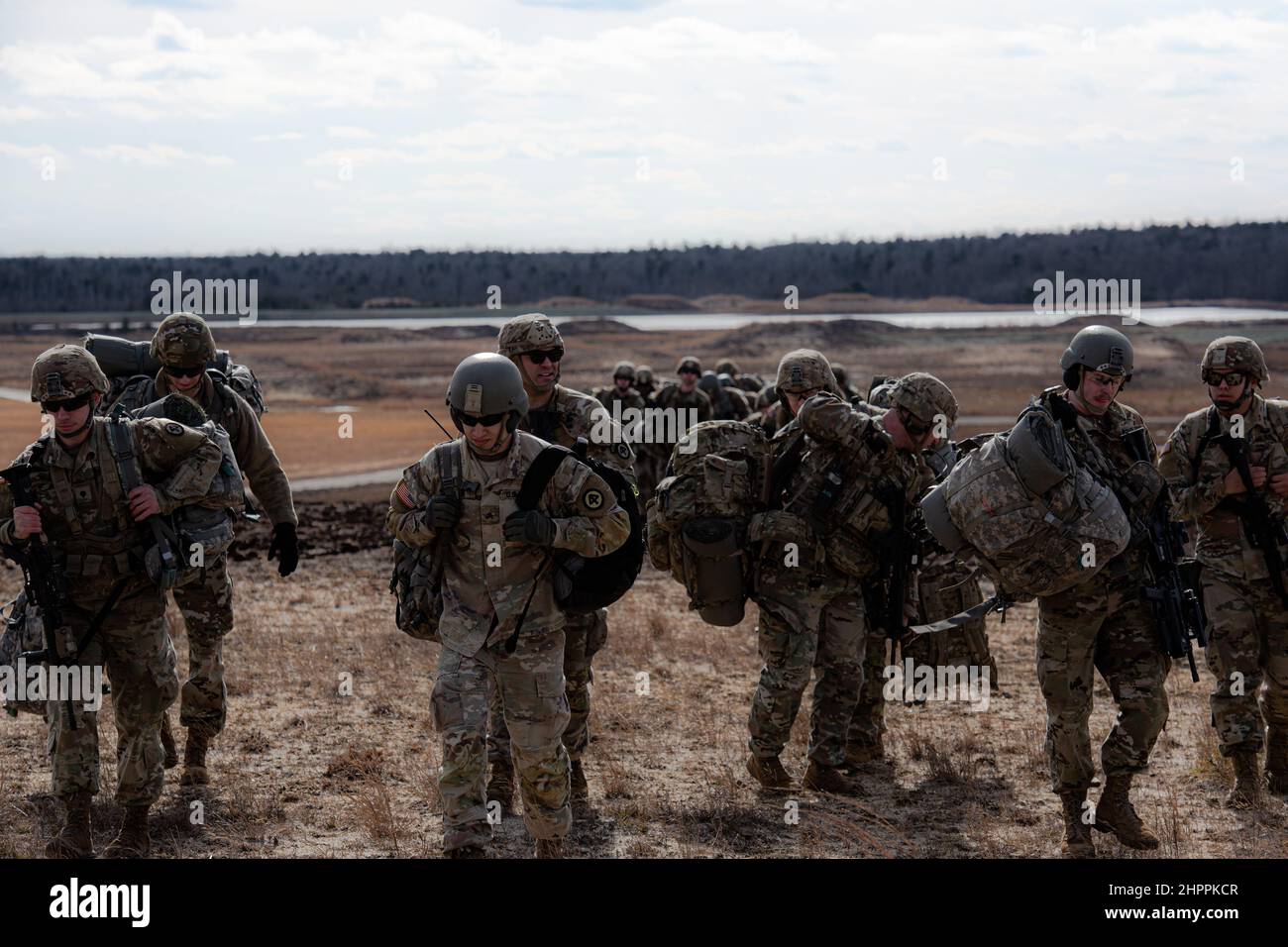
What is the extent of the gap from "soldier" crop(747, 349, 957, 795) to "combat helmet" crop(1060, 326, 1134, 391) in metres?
1.05

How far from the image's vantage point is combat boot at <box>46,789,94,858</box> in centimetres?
669

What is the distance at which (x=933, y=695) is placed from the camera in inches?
364

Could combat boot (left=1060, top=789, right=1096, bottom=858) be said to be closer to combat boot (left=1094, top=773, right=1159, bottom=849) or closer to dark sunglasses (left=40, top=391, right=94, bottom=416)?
combat boot (left=1094, top=773, right=1159, bottom=849)

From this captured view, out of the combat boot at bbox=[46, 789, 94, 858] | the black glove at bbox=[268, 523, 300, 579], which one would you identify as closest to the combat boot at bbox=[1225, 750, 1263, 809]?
the black glove at bbox=[268, 523, 300, 579]

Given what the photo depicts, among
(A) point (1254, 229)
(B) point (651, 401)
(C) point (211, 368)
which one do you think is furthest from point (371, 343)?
(A) point (1254, 229)

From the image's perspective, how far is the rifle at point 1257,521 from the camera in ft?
25.7

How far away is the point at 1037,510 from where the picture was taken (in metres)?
6.55

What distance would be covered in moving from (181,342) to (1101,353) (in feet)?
15.6

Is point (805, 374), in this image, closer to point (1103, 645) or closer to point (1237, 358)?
point (1103, 645)

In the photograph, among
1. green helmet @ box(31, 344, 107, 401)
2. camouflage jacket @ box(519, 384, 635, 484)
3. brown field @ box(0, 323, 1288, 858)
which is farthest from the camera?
camouflage jacket @ box(519, 384, 635, 484)

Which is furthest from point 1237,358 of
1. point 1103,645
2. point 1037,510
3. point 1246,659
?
point 1037,510

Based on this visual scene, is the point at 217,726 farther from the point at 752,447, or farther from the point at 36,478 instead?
the point at 752,447

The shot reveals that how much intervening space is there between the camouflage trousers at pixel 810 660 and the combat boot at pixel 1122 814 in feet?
5.05
